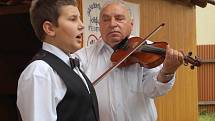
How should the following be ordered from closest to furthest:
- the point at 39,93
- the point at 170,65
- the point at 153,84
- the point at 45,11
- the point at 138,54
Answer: the point at 39,93 → the point at 45,11 → the point at 170,65 → the point at 153,84 → the point at 138,54

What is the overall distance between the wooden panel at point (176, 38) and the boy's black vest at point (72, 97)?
3.22 metres

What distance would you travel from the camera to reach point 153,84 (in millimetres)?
3336

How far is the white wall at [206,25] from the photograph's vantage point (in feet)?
49.9

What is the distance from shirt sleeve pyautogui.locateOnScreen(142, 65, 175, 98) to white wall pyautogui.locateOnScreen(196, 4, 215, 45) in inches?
471

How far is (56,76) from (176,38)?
4803mm

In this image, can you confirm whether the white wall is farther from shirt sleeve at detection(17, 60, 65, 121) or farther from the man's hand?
shirt sleeve at detection(17, 60, 65, 121)

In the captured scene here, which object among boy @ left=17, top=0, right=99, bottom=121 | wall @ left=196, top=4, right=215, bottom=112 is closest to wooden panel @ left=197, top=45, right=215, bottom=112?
wall @ left=196, top=4, right=215, bottom=112

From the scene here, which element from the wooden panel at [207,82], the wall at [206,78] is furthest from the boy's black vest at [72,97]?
the wooden panel at [207,82]

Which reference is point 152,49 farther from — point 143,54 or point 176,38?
point 176,38

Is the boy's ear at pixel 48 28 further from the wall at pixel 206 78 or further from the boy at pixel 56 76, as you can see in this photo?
the wall at pixel 206 78

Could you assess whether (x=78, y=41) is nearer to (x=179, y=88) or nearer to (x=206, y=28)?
(x=179, y=88)

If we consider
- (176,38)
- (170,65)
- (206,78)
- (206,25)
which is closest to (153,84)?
(170,65)

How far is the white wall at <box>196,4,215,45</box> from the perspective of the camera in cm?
1522

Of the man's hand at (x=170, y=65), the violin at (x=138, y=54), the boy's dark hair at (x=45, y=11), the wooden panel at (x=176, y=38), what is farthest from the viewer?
the wooden panel at (x=176, y=38)
